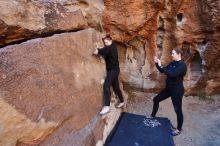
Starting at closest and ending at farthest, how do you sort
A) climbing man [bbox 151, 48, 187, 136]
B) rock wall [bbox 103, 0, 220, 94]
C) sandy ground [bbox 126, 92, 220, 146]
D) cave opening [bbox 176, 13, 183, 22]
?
climbing man [bbox 151, 48, 187, 136] → sandy ground [bbox 126, 92, 220, 146] → rock wall [bbox 103, 0, 220, 94] → cave opening [bbox 176, 13, 183, 22]

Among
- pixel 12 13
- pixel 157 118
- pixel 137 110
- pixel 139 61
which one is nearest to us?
pixel 12 13

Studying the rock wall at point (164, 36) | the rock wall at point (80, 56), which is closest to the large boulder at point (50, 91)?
the rock wall at point (80, 56)

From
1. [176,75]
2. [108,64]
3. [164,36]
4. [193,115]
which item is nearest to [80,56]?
[108,64]

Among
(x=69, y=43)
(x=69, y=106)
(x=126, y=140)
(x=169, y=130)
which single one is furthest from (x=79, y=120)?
(x=169, y=130)

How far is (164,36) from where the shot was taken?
6.11 meters

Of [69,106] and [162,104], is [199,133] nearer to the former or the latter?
[162,104]

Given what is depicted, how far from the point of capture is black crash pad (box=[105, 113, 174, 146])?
4.39 meters

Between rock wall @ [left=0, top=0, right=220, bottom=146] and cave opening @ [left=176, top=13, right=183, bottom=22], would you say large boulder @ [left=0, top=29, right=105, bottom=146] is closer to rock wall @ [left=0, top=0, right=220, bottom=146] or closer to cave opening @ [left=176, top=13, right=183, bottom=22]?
rock wall @ [left=0, top=0, right=220, bottom=146]

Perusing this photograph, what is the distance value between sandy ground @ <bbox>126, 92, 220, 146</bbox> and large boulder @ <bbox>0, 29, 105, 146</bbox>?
1569 mm

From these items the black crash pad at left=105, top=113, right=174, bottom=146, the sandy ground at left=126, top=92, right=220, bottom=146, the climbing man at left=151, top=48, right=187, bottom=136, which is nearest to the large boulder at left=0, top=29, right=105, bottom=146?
the black crash pad at left=105, top=113, right=174, bottom=146

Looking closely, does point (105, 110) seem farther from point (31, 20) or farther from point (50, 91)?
point (31, 20)

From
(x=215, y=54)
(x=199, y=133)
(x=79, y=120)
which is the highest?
(x=215, y=54)

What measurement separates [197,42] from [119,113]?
2319mm

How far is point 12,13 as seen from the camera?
387cm
